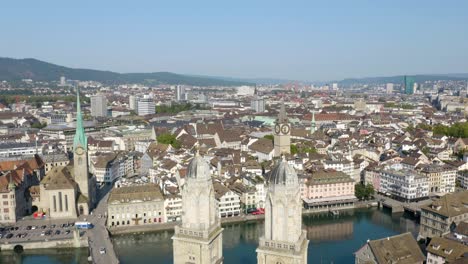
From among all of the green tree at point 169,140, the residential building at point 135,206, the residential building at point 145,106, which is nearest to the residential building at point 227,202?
the residential building at point 135,206

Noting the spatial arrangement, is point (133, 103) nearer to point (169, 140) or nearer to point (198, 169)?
point (169, 140)

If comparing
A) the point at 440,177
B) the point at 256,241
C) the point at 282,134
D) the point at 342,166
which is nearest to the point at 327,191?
the point at 342,166

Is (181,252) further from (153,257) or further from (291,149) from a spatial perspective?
(291,149)

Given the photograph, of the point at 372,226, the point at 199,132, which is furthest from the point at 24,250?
the point at 199,132

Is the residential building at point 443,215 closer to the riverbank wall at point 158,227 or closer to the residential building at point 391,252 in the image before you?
the residential building at point 391,252

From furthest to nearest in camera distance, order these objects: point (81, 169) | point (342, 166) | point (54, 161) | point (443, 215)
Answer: point (54, 161) → point (342, 166) → point (81, 169) → point (443, 215)

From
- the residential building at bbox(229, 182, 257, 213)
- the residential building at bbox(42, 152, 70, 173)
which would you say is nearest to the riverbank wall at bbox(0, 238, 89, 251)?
the residential building at bbox(229, 182, 257, 213)

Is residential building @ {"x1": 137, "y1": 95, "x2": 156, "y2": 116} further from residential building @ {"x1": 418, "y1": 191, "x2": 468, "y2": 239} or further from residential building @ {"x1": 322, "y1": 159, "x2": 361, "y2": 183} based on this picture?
residential building @ {"x1": 418, "y1": 191, "x2": 468, "y2": 239}
